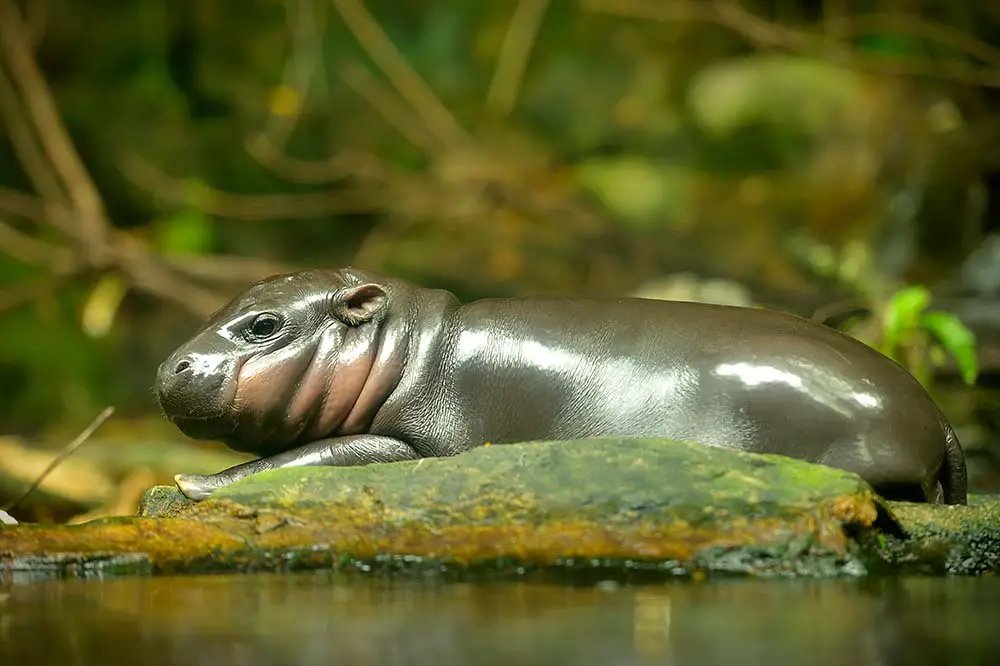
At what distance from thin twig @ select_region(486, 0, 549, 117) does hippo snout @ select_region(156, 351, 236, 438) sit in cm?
670

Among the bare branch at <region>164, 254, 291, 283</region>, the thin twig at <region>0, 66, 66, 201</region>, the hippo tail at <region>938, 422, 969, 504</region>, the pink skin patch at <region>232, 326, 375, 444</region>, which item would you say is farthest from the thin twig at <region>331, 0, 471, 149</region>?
the hippo tail at <region>938, 422, 969, 504</region>

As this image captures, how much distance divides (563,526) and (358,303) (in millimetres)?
1222

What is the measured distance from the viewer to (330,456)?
386 cm

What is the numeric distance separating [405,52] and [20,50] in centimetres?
309

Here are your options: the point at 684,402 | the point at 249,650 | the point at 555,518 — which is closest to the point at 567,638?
the point at 249,650

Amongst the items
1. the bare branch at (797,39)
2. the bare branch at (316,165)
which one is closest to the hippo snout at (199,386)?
the bare branch at (316,165)

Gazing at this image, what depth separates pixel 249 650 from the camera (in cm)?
233

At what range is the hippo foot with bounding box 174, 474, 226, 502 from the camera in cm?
372

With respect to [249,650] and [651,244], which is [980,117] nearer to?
[651,244]

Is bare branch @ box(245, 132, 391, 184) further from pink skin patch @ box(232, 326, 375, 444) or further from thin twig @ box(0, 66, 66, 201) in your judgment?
pink skin patch @ box(232, 326, 375, 444)

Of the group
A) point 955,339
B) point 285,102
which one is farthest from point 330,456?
point 285,102

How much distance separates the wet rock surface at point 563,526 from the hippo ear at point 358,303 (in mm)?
726

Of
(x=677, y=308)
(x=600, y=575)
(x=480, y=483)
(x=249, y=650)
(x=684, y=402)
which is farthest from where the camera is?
(x=677, y=308)

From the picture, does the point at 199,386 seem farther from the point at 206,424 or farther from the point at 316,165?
the point at 316,165
